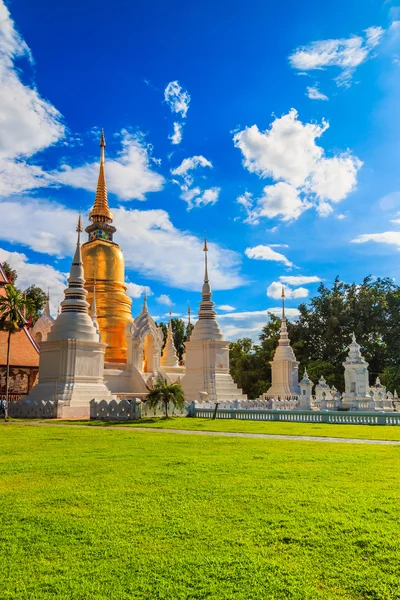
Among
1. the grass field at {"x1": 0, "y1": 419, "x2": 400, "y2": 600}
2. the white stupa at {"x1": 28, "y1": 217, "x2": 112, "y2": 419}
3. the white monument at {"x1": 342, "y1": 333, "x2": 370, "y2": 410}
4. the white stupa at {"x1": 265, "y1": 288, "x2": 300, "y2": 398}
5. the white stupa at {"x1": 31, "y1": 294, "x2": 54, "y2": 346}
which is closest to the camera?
the grass field at {"x1": 0, "y1": 419, "x2": 400, "y2": 600}

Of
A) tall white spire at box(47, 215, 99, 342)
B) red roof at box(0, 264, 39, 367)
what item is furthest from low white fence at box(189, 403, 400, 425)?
red roof at box(0, 264, 39, 367)

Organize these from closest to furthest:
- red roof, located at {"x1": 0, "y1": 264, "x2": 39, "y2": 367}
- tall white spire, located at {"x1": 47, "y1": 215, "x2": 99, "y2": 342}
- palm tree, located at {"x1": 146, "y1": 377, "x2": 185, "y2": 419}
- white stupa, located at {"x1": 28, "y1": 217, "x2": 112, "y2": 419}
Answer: palm tree, located at {"x1": 146, "y1": 377, "x2": 185, "y2": 419} → white stupa, located at {"x1": 28, "y1": 217, "x2": 112, "y2": 419} → tall white spire, located at {"x1": 47, "y1": 215, "x2": 99, "y2": 342} → red roof, located at {"x1": 0, "y1": 264, "x2": 39, "y2": 367}

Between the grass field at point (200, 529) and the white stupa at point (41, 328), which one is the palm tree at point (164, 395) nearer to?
the grass field at point (200, 529)

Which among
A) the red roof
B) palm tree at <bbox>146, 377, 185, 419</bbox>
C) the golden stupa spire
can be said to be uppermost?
the golden stupa spire

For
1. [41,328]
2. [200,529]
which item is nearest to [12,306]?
[41,328]

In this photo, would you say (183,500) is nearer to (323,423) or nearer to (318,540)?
(318,540)

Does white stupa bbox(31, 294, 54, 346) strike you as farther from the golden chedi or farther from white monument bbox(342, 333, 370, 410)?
white monument bbox(342, 333, 370, 410)

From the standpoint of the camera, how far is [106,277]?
3881cm

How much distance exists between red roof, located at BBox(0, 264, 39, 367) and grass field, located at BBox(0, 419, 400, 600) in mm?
21081

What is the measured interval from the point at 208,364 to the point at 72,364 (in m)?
10.2

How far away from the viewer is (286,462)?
9367 millimetres

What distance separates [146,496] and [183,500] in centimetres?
55

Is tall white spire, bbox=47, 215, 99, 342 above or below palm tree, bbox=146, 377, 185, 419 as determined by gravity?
above

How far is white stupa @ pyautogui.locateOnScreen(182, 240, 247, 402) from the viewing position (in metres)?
32.2
